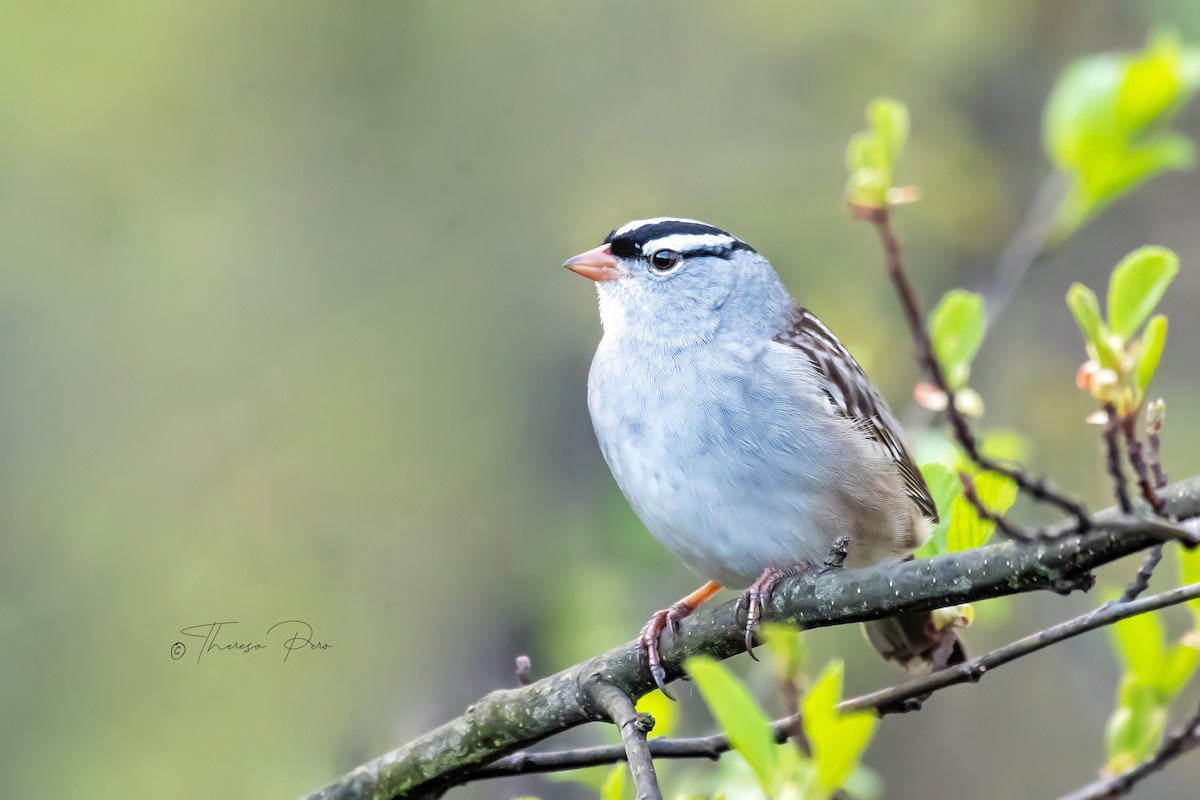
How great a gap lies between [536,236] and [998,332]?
6.70ft

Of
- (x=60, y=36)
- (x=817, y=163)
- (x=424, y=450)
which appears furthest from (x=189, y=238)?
(x=817, y=163)

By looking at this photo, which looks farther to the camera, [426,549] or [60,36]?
Answer: [60,36]

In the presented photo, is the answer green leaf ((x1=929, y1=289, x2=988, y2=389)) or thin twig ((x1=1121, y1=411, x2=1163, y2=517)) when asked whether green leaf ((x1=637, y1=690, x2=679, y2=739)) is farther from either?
thin twig ((x1=1121, y1=411, x2=1163, y2=517))

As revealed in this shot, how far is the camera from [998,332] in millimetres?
5266

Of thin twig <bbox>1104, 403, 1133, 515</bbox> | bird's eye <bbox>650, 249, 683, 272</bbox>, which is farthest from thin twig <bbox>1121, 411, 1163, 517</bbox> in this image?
bird's eye <bbox>650, 249, 683, 272</bbox>

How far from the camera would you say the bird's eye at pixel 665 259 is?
342 cm

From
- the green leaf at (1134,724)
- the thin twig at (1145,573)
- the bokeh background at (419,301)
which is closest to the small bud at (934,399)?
the thin twig at (1145,573)

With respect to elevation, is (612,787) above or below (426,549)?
below

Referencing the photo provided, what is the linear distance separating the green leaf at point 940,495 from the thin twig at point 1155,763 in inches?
20.8

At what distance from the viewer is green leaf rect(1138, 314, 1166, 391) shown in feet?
4.95

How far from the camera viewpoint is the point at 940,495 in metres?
2.14

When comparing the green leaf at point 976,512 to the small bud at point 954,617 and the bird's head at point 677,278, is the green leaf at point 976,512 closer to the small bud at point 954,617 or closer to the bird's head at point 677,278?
the small bud at point 954,617

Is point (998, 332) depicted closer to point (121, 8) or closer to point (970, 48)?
point (970, 48)

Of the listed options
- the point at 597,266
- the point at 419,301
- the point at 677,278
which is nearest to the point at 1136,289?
the point at 677,278
